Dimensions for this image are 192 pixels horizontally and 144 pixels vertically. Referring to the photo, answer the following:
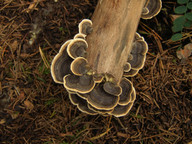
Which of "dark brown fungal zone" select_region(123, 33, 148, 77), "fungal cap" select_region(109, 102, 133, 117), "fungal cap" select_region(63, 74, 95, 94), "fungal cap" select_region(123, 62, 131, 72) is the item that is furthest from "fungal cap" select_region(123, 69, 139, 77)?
"fungal cap" select_region(63, 74, 95, 94)

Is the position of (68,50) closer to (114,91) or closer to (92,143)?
(114,91)

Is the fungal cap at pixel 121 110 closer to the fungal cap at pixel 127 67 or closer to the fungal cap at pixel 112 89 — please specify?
the fungal cap at pixel 112 89

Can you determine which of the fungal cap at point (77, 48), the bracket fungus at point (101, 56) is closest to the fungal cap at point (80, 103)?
the bracket fungus at point (101, 56)

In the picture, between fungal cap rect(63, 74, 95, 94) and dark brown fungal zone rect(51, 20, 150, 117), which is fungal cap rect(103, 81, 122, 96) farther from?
fungal cap rect(63, 74, 95, 94)

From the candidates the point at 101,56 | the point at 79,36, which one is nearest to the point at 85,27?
the point at 79,36

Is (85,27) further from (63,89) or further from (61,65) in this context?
(63,89)

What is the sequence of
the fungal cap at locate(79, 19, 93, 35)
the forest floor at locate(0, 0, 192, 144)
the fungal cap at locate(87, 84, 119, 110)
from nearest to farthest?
the fungal cap at locate(87, 84, 119, 110), the fungal cap at locate(79, 19, 93, 35), the forest floor at locate(0, 0, 192, 144)

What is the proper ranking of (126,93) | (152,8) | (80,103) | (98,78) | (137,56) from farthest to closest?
(152,8), (137,56), (80,103), (126,93), (98,78)
